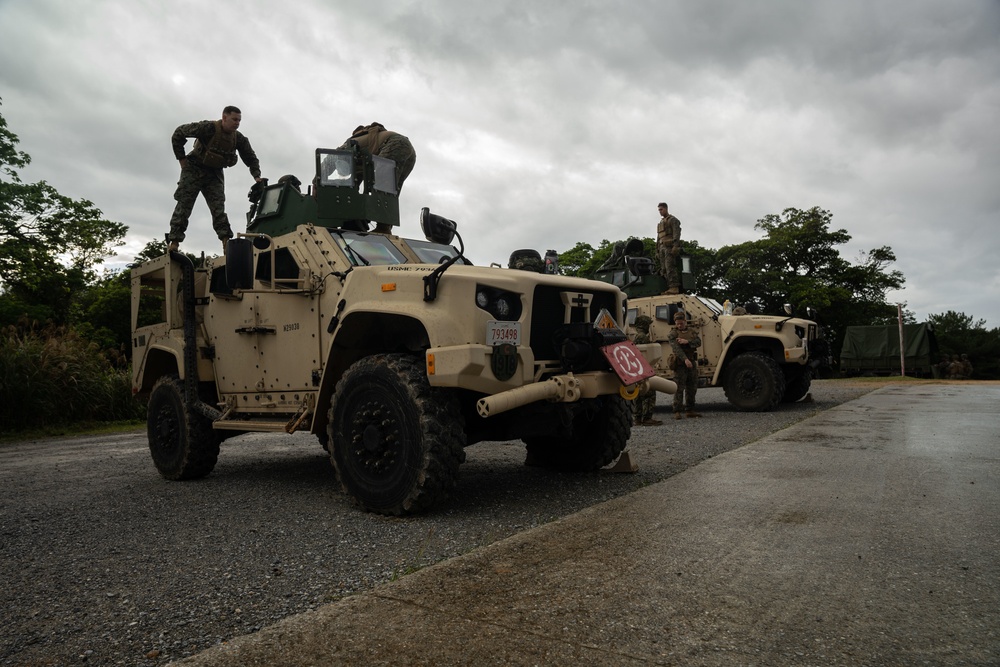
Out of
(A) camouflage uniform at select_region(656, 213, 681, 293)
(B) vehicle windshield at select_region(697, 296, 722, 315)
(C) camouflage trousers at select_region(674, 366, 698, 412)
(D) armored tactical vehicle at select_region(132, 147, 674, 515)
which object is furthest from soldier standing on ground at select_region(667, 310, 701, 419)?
(D) armored tactical vehicle at select_region(132, 147, 674, 515)

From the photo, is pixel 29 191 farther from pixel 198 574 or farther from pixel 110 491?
pixel 198 574

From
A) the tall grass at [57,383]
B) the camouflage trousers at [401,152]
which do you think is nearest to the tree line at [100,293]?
the tall grass at [57,383]

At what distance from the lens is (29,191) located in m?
19.0

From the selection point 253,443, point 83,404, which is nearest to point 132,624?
point 253,443

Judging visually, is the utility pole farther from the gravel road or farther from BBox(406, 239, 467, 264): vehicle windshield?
BBox(406, 239, 467, 264): vehicle windshield

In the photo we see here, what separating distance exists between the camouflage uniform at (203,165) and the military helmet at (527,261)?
10.1 ft

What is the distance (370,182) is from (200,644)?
14.7ft

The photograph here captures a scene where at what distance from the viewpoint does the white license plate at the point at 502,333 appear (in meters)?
4.75

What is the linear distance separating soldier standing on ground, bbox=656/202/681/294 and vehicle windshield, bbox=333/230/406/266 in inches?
343

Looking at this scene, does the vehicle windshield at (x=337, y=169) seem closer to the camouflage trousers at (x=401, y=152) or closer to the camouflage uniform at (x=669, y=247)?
the camouflage trousers at (x=401, y=152)

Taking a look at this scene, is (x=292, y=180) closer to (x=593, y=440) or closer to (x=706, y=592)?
(x=593, y=440)

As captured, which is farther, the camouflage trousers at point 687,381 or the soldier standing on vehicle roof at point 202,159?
the camouflage trousers at point 687,381

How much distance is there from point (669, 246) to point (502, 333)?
1023cm

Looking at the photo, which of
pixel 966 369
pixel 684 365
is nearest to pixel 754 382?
pixel 684 365
